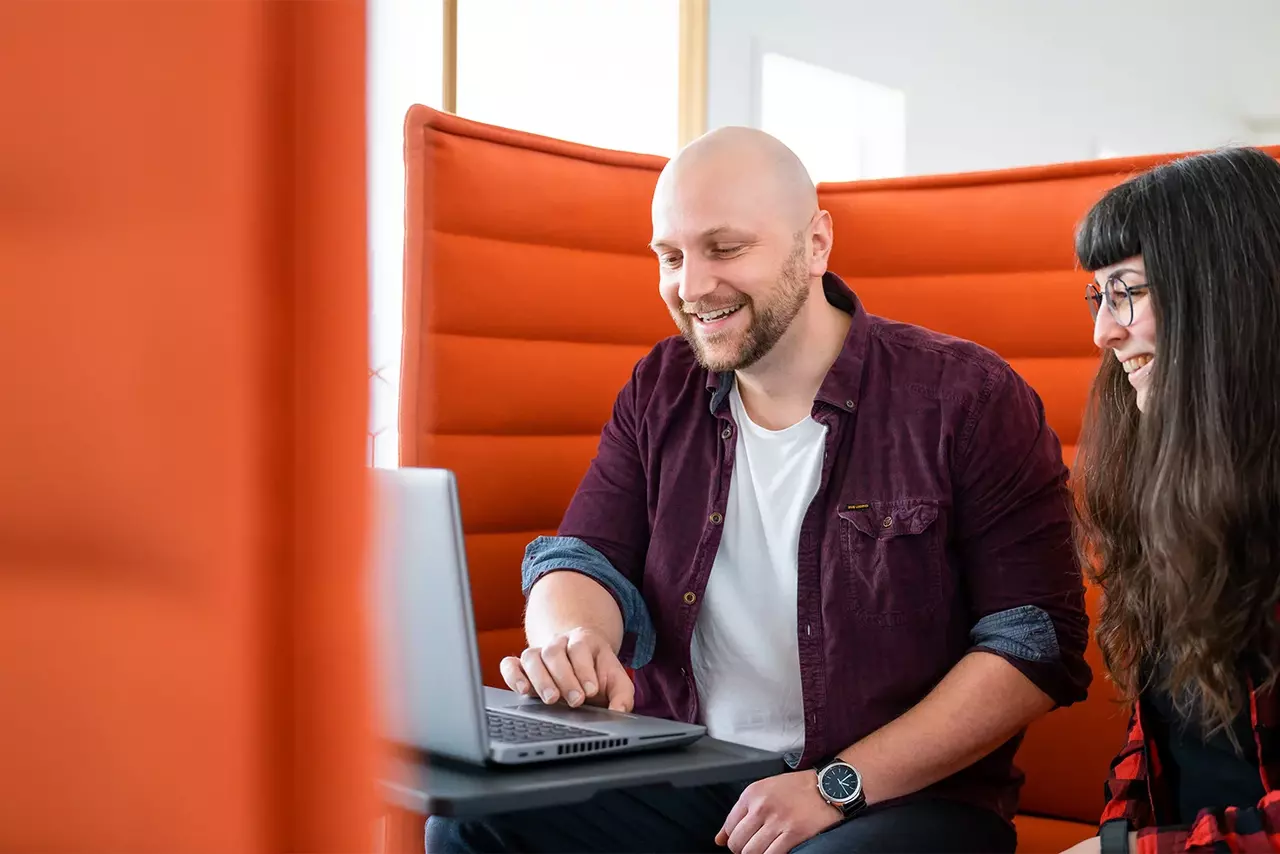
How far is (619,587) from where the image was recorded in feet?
5.00

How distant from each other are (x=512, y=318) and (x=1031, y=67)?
163 centimetres

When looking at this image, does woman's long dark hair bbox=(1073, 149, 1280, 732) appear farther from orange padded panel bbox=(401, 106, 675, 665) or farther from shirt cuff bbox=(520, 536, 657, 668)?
orange padded panel bbox=(401, 106, 675, 665)

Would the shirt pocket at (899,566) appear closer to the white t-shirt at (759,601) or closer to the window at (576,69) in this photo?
the white t-shirt at (759,601)

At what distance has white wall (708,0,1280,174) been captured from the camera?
254 cm

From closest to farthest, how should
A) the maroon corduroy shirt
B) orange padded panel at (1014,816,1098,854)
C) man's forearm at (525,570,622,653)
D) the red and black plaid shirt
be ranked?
the red and black plaid shirt, the maroon corduroy shirt, man's forearm at (525,570,622,653), orange padded panel at (1014,816,1098,854)

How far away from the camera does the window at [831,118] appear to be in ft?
9.74

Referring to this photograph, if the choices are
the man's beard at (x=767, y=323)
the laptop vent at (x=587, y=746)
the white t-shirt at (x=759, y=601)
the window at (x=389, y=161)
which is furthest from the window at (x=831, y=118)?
the laptop vent at (x=587, y=746)

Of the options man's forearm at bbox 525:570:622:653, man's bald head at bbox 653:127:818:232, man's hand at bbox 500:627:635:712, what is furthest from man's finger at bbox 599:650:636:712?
man's bald head at bbox 653:127:818:232

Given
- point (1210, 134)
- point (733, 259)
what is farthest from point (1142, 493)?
point (1210, 134)

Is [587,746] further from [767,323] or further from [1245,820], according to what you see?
[767,323]

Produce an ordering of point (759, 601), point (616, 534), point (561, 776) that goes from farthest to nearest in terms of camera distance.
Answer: point (616, 534) < point (759, 601) < point (561, 776)

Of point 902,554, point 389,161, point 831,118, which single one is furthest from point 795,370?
point 831,118

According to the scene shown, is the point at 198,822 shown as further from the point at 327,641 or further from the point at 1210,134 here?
the point at 1210,134

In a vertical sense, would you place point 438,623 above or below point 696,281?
below
